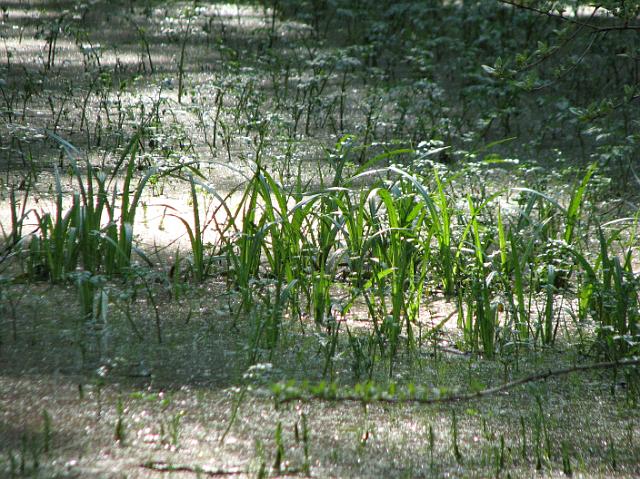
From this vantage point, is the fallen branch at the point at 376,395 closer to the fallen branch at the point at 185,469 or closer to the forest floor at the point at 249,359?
the forest floor at the point at 249,359

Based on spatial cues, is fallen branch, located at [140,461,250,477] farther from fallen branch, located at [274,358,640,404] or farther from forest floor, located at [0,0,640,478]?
fallen branch, located at [274,358,640,404]

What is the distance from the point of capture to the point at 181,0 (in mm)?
9133

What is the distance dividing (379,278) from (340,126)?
3.22m

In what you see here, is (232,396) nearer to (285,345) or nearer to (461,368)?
(285,345)

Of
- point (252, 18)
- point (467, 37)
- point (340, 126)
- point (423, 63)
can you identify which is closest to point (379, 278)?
point (340, 126)

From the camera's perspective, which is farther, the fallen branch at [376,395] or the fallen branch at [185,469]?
the fallen branch at [376,395]

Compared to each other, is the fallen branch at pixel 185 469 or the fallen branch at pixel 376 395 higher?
the fallen branch at pixel 376 395

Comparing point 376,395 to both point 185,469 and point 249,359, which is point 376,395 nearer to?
point 185,469

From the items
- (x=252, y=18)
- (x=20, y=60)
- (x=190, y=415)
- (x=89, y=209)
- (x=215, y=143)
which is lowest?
(x=190, y=415)

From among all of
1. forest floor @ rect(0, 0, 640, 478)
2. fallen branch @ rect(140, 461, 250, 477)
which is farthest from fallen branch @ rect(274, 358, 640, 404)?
fallen branch @ rect(140, 461, 250, 477)

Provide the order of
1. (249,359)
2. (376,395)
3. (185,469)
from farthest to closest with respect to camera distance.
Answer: (249,359) < (376,395) < (185,469)

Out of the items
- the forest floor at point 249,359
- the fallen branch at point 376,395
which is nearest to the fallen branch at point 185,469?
the forest floor at point 249,359

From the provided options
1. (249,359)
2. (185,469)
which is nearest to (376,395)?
(185,469)

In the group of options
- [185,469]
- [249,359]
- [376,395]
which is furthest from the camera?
[249,359]
